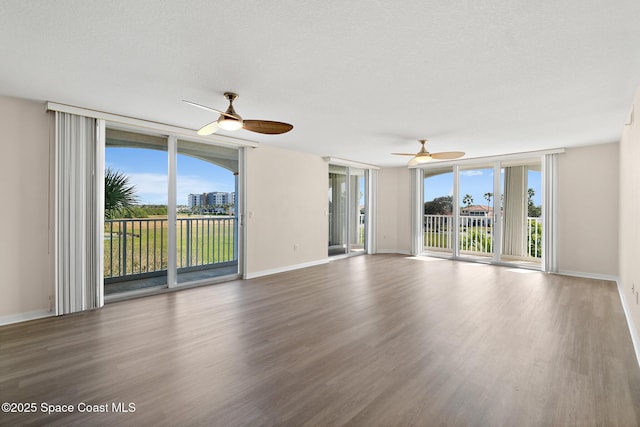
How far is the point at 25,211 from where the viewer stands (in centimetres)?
316

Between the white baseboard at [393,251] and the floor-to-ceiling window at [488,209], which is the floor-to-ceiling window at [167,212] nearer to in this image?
the white baseboard at [393,251]

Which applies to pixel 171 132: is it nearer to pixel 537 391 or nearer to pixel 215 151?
pixel 215 151

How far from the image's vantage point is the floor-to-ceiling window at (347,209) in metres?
7.16

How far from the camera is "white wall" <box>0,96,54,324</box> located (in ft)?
10.0

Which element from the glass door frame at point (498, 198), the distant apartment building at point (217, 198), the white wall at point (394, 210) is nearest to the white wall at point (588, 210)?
the glass door frame at point (498, 198)

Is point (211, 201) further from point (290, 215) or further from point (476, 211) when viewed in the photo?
point (476, 211)

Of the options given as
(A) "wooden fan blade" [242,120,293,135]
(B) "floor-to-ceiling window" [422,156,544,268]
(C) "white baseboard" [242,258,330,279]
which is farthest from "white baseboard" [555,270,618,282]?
(A) "wooden fan blade" [242,120,293,135]

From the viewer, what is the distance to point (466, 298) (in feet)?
12.9

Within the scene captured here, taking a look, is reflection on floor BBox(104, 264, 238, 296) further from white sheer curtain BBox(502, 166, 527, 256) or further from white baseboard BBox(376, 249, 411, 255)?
white sheer curtain BBox(502, 166, 527, 256)

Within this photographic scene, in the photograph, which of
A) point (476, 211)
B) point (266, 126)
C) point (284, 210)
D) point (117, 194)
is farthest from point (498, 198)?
point (117, 194)

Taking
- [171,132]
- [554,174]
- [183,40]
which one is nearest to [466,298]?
[554,174]

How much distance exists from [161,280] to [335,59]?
4.36m

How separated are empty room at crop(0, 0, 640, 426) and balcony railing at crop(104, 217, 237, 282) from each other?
0.04 m

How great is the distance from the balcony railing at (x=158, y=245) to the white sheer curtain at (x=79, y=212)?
93cm
